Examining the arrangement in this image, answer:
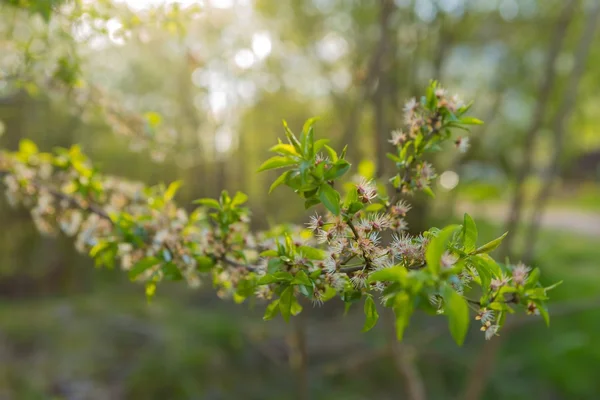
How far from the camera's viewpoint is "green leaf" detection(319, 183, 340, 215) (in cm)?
97

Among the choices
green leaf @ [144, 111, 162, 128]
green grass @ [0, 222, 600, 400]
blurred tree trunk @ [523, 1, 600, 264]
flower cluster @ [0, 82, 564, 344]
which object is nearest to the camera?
flower cluster @ [0, 82, 564, 344]

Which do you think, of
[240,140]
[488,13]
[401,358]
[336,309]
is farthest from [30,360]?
[240,140]

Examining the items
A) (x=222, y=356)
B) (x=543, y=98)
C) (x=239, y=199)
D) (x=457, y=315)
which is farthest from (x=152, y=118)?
(x=222, y=356)

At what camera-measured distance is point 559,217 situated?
13773 millimetres

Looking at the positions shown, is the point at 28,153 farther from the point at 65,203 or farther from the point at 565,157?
the point at 565,157

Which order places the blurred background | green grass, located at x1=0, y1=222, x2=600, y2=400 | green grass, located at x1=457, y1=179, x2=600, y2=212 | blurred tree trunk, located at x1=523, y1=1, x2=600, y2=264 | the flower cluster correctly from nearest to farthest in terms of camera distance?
the flower cluster
blurred tree trunk, located at x1=523, y1=1, x2=600, y2=264
the blurred background
green grass, located at x1=0, y1=222, x2=600, y2=400
green grass, located at x1=457, y1=179, x2=600, y2=212

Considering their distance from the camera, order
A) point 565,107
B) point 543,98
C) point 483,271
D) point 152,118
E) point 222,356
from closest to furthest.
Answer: point 483,271, point 152,118, point 565,107, point 543,98, point 222,356

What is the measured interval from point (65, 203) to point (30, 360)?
433 cm

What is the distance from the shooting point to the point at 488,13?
263 inches

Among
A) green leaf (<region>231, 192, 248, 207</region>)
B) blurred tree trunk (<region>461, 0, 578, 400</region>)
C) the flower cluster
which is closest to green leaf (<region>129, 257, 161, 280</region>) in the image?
the flower cluster

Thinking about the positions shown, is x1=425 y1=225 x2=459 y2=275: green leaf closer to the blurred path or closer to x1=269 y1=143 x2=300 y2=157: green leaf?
x1=269 y1=143 x2=300 y2=157: green leaf

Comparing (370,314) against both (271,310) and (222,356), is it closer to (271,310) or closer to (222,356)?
(271,310)

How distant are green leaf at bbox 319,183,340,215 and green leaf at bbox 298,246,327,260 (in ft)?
0.36

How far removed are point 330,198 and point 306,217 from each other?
15.5 feet
